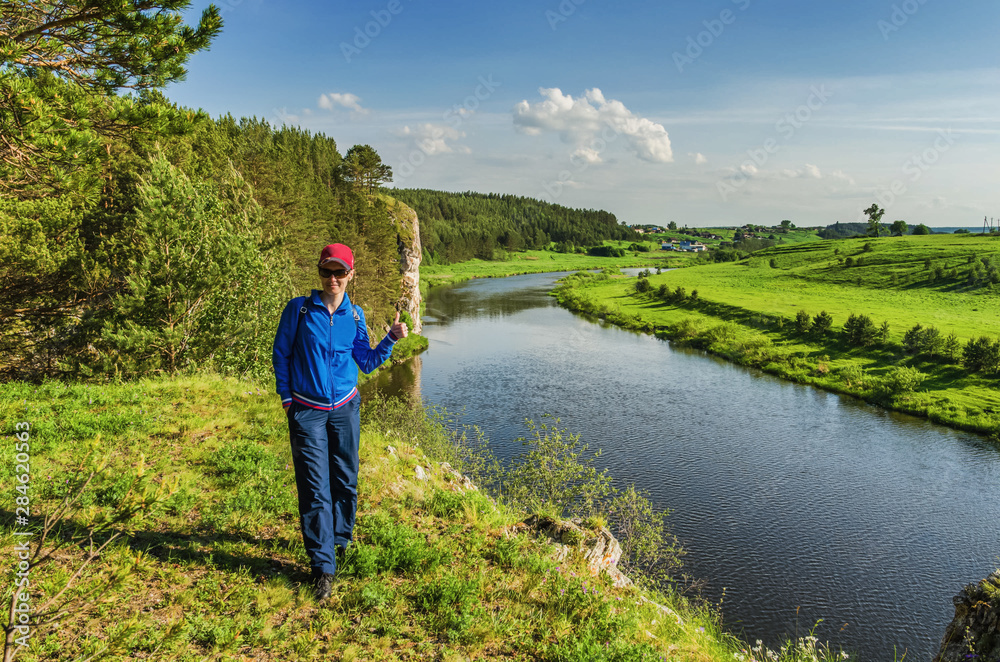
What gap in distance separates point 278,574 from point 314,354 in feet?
7.90

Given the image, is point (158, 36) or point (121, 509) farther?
point (158, 36)

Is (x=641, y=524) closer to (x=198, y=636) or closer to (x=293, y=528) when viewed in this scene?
(x=293, y=528)

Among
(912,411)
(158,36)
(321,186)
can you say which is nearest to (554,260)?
(321,186)

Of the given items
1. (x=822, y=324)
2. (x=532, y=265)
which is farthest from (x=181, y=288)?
(x=532, y=265)

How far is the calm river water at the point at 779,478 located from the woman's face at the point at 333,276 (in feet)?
53.8

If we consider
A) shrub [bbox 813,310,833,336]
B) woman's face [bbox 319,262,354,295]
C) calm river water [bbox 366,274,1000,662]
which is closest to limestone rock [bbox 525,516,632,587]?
woman's face [bbox 319,262,354,295]

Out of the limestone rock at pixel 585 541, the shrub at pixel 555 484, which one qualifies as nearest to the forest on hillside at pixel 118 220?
the limestone rock at pixel 585 541

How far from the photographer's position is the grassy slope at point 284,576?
181 inches

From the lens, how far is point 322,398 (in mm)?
5246

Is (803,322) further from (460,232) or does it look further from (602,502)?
(460,232)

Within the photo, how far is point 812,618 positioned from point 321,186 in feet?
153

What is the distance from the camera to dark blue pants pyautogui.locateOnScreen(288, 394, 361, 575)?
16.9 ft

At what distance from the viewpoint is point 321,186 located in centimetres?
4747

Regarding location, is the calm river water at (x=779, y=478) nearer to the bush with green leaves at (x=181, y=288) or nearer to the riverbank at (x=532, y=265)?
the bush with green leaves at (x=181, y=288)
